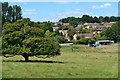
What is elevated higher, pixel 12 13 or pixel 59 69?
pixel 12 13

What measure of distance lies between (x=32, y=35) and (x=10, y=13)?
146 feet

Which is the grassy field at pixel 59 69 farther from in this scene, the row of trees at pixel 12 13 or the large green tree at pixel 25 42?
the row of trees at pixel 12 13

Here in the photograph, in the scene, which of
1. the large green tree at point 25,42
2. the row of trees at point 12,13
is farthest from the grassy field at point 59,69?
the row of trees at point 12,13

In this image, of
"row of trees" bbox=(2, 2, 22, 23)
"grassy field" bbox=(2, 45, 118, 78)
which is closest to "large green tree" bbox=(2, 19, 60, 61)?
"grassy field" bbox=(2, 45, 118, 78)

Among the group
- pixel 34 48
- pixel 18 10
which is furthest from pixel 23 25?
pixel 18 10

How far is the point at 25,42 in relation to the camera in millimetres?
22172

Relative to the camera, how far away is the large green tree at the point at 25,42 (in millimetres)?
22219

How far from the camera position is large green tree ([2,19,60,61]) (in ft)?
72.9

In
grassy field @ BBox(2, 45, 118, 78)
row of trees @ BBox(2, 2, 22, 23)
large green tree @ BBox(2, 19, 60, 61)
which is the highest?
row of trees @ BBox(2, 2, 22, 23)

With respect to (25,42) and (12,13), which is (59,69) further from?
(12,13)

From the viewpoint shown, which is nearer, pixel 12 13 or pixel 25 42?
pixel 25 42

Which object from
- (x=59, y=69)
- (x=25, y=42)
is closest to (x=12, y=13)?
(x=25, y=42)

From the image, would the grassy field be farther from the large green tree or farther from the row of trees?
the row of trees

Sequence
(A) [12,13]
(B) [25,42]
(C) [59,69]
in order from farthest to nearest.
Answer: (A) [12,13], (B) [25,42], (C) [59,69]
